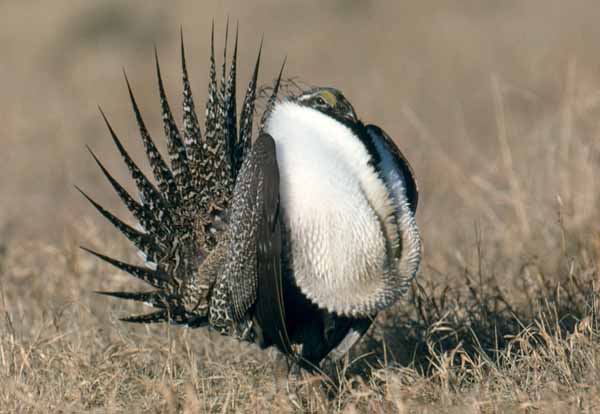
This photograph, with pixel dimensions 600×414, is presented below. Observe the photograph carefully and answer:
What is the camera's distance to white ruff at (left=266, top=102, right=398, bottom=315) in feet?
8.84

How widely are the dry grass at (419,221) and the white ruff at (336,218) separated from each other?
223 millimetres

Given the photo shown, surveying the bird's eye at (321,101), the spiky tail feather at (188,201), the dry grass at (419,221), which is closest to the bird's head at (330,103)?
the bird's eye at (321,101)

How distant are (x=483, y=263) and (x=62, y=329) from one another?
147 cm

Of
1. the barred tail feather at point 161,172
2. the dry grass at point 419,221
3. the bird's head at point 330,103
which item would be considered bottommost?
the dry grass at point 419,221

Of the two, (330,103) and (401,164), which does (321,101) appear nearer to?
(330,103)

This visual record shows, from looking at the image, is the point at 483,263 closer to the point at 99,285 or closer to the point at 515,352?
the point at 515,352

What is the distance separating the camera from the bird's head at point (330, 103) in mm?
2869

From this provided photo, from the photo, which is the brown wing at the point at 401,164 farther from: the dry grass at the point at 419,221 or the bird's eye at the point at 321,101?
the dry grass at the point at 419,221

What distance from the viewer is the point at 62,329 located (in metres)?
3.60

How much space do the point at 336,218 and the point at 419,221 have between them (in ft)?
7.42

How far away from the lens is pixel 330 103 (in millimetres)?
2879

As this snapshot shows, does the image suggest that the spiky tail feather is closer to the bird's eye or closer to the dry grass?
the dry grass

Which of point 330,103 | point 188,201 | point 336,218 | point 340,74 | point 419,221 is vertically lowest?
point 419,221

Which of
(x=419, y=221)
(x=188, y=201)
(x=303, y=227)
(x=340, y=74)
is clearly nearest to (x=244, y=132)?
(x=188, y=201)
